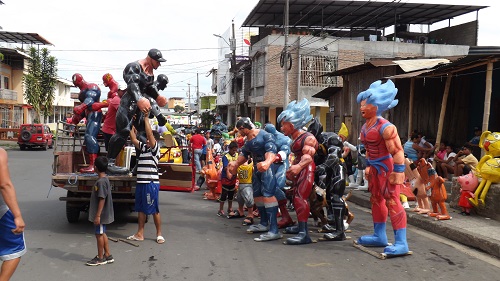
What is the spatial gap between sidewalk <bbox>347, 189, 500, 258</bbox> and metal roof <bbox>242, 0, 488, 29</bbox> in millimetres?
18152

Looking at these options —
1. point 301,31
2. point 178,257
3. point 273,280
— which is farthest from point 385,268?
point 301,31

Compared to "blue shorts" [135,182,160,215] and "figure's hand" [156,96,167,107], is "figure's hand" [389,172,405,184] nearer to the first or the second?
"blue shorts" [135,182,160,215]

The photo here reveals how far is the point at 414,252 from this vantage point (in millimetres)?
5922

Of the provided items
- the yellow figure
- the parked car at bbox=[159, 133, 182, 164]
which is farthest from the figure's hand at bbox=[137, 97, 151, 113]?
the yellow figure

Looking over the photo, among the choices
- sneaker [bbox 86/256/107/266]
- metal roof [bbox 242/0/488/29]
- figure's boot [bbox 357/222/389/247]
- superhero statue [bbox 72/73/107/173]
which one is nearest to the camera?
sneaker [bbox 86/256/107/266]

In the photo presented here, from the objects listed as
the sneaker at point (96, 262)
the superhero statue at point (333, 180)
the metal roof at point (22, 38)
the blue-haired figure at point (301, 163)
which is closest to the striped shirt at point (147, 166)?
the sneaker at point (96, 262)

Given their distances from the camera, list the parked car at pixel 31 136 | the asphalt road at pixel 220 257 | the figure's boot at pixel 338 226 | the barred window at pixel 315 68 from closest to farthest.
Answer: the asphalt road at pixel 220 257, the figure's boot at pixel 338 226, the barred window at pixel 315 68, the parked car at pixel 31 136

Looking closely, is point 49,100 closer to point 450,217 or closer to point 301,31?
point 301,31

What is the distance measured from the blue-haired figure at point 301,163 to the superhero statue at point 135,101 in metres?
2.14

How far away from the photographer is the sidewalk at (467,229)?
239 inches

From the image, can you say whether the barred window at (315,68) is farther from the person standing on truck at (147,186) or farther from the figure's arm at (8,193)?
the figure's arm at (8,193)

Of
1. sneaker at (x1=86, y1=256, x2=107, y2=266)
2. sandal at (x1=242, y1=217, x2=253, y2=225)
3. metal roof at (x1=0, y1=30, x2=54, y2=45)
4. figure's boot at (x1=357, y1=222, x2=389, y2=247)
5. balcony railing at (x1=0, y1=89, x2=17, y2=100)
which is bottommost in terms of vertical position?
sandal at (x1=242, y1=217, x2=253, y2=225)

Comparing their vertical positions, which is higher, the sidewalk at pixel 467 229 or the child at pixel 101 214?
the child at pixel 101 214

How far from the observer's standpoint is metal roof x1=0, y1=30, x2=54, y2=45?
1344 inches
